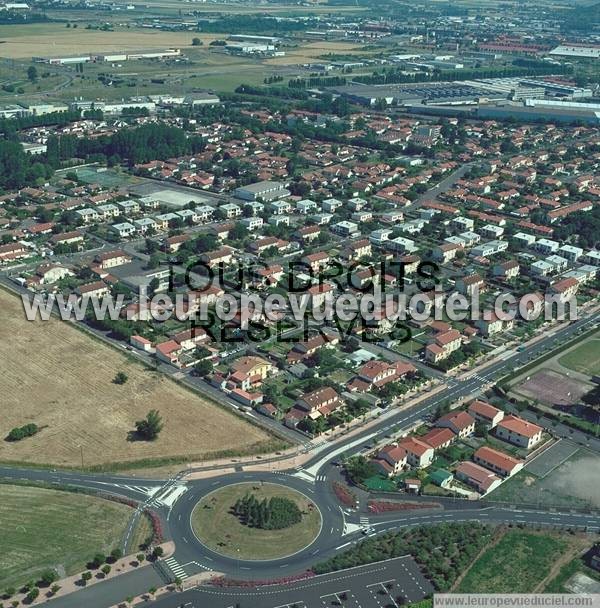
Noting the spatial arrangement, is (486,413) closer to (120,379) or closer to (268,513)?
(268,513)

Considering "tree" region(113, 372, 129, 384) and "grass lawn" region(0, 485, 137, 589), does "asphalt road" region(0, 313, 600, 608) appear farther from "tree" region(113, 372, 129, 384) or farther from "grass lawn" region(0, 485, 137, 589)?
"tree" region(113, 372, 129, 384)

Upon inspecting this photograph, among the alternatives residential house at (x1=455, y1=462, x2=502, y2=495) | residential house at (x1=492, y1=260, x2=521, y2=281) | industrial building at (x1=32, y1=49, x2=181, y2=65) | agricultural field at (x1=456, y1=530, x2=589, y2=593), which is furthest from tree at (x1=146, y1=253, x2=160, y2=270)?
industrial building at (x1=32, y1=49, x2=181, y2=65)

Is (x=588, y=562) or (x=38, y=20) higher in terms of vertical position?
(x=38, y=20)

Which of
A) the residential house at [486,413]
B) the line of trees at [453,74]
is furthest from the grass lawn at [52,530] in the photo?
the line of trees at [453,74]

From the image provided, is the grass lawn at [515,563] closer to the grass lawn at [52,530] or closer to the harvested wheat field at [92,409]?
the harvested wheat field at [92,409]

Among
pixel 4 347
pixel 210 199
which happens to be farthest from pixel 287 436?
pixel 210 199

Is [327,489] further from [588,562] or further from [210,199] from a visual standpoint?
[210,199]
